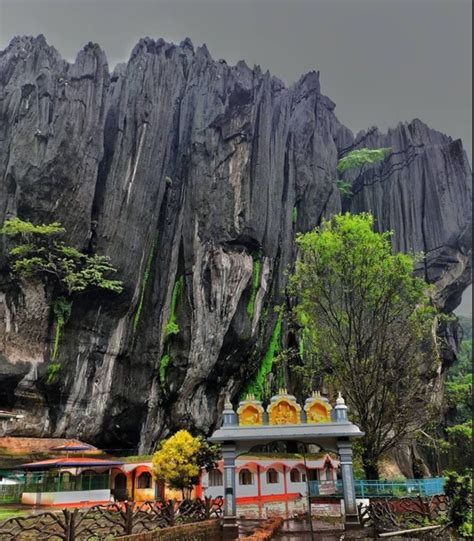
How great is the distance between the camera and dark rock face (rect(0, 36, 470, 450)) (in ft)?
76.2

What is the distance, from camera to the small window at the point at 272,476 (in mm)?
22744

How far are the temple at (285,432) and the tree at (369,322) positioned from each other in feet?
10.5

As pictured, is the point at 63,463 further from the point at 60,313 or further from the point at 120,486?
the point at 60,313

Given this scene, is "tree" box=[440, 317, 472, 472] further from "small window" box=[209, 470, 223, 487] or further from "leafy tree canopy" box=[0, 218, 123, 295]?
"leafy tree canopy" box=[0, 218, 123, 295]

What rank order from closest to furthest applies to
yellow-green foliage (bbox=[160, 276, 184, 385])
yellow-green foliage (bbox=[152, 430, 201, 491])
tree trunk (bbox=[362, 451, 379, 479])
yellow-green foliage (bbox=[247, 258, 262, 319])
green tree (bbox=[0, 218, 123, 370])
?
1. tree trunk (bbox=[362, 451, 379, 479])
2. yellow-green foliage (bbox=[152, 430, 201, 491])
3. green tree (bbox=[0, 218, 123, 370])
4. yellow-green foliage (bbox=[160, 276, 184, 385])
5. yellow-green foliage (bbox=[247, 258, 262, 319])

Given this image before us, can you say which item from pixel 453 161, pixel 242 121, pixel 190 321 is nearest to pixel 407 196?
pixel 453 161

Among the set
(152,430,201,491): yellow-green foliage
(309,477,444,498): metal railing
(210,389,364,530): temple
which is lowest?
(309,477,444,498): metal railing

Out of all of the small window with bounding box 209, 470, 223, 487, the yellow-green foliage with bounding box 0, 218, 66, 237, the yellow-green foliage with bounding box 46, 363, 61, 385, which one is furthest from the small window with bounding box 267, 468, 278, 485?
the yellow-green foliage with bounding box 0, 218, 66, 237

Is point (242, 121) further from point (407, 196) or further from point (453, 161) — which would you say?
point (453, 161)

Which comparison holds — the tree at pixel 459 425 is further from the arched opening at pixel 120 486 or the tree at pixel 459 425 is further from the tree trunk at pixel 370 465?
the arched opening at pixel 120 486

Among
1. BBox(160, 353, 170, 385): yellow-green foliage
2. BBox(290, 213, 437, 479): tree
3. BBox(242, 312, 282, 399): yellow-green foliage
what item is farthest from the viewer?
BBox(242, 312, 282, 399): yellow-green foliage

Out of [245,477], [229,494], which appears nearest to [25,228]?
[245,477]

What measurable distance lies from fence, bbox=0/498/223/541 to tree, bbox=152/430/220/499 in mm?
4243

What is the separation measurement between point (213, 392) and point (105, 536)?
1712cm
